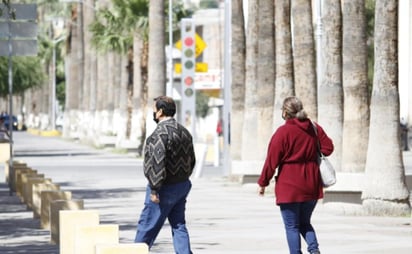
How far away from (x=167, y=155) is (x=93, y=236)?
1.17 meters

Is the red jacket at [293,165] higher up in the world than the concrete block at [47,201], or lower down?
higher up

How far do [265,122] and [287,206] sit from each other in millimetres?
19002

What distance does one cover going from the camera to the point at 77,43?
90.7 m

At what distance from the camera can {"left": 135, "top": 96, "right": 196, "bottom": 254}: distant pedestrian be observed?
1495 centimetres

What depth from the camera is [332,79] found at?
27562mm

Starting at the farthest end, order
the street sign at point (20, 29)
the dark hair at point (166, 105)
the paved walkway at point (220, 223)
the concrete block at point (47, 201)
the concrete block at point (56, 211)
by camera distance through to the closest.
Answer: the street sign at point (20, 29), the concrete block at point (47, 201), the concrete block at point (56, 211), the paved walkway at point (220, 223), the dark hair at point (166, 105)

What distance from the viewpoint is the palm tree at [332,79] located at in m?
27.1

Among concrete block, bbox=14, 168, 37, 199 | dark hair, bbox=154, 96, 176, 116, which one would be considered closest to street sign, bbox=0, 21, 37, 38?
concrete block, bbox=14, 168, 37, 199

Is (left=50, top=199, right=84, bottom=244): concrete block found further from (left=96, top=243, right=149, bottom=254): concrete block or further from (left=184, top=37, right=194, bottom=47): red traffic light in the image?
(left=184, top=37, right=194, bottom=47): red traffic light

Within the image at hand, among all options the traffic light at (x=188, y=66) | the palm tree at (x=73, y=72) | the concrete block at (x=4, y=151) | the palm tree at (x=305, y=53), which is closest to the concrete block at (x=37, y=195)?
the palm tree at (x=305, y=53)

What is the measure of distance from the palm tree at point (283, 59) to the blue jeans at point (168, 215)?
1684 cm

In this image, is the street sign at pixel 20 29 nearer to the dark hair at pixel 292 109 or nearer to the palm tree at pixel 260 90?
the palm tree at pixel 260 90

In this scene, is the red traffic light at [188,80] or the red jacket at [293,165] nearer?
the red jacket at [293,165]

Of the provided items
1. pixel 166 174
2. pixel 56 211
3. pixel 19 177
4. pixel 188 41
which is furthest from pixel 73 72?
pixel 166 174
